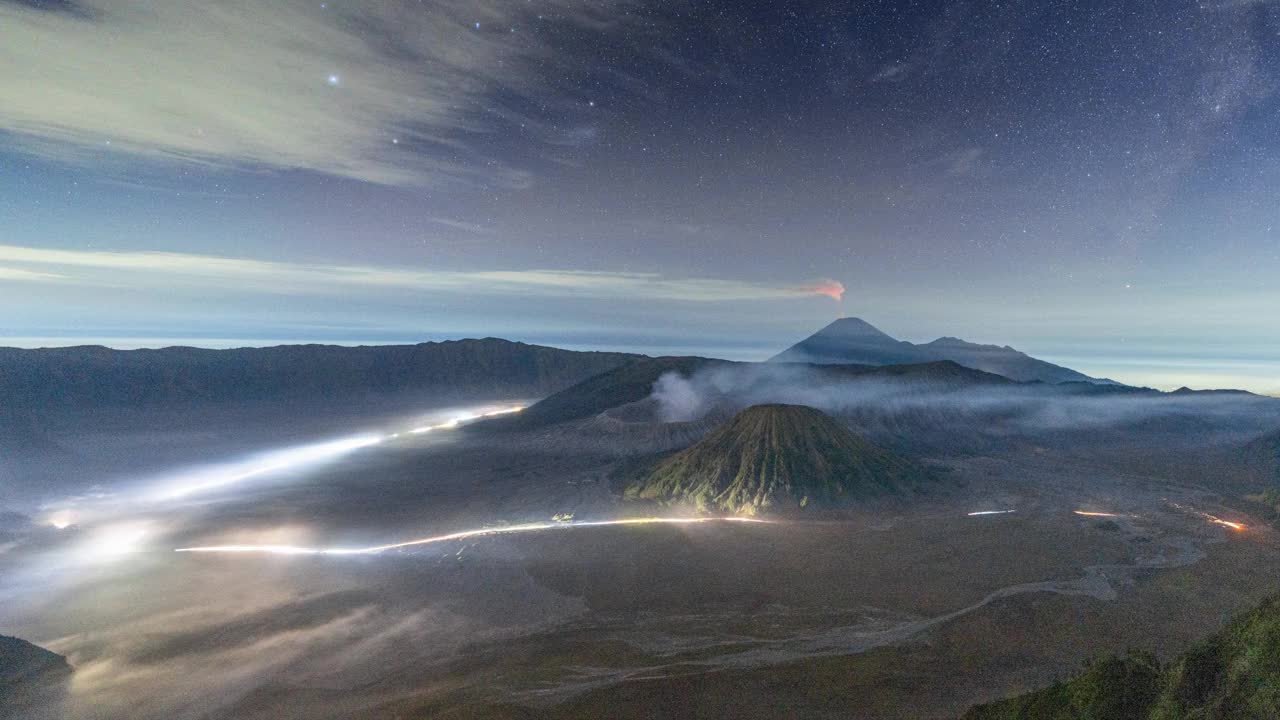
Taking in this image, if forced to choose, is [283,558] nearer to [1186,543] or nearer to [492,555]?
[492,555]

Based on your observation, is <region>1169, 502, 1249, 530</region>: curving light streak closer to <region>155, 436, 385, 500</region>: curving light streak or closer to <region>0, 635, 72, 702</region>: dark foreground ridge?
<region>0, 635, 72, 702</region>: dark foreground ridge

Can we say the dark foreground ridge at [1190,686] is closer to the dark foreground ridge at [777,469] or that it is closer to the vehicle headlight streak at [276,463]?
the dark foreground ridge at [777,469]

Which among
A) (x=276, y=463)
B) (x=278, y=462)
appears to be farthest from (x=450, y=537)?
(x=278, y=462)

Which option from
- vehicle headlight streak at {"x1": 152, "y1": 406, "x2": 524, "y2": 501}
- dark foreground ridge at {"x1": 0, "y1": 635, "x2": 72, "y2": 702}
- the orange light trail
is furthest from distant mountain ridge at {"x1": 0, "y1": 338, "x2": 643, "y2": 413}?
the orange light trail

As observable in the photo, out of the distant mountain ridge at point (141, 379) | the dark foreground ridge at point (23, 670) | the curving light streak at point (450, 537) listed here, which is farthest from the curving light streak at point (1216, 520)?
the distant mountain ridge at point (141, 379)

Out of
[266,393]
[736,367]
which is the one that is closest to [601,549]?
[736,367]

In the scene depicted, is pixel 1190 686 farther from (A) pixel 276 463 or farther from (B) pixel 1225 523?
(A) pixel 276 463
